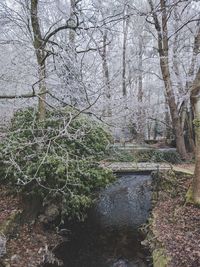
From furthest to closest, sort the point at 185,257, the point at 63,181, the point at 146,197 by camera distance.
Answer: the point at 146,197 → the point at 63,181 → the point at 185,257

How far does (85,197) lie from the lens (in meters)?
6.16

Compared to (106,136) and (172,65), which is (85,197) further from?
(172,65)

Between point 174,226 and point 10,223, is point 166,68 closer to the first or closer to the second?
point 174,226

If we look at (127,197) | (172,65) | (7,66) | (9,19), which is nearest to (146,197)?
(127,197)

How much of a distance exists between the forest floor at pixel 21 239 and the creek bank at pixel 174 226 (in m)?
1.99

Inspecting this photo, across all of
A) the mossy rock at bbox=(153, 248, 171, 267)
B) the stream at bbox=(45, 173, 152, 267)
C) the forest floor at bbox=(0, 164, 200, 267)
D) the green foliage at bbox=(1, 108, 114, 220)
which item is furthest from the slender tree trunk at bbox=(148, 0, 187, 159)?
the mossy rock at bbox=(153, 248, 171, 267)

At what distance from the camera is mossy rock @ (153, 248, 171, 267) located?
177 inches

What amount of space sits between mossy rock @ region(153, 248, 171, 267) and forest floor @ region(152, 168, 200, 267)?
5 centimetres

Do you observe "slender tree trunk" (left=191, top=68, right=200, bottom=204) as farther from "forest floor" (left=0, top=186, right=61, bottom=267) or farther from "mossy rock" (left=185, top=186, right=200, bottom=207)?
"forest floor" (left=0, top=186, right=61, bottom=267)

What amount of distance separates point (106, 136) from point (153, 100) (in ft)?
51.1

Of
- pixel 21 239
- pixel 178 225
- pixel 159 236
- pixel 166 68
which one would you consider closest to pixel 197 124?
pixel 178 225

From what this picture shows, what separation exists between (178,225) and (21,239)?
305 centimetres

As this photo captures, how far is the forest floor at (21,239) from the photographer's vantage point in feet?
16.5

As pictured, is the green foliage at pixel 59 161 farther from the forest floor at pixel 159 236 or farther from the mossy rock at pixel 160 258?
the mossy rock at pixel 160 258
